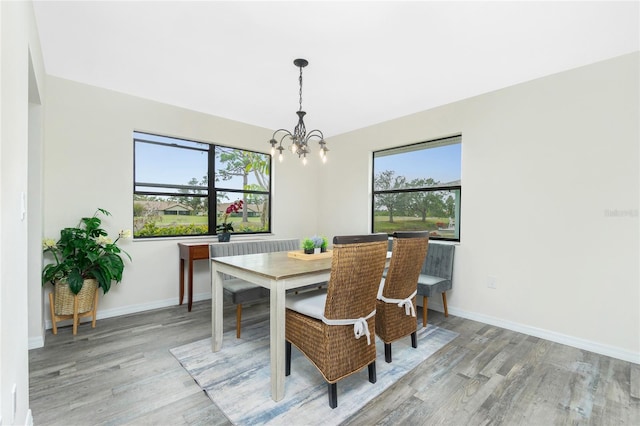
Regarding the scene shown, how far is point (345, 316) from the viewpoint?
177 cm

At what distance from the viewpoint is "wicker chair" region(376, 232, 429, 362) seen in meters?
2.18

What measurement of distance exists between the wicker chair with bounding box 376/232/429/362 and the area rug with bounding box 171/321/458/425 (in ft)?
0.79

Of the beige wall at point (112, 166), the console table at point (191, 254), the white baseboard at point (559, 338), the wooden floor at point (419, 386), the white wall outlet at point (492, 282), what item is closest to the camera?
the wooden floor at point (419, 386)

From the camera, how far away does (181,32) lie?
2.15 meters

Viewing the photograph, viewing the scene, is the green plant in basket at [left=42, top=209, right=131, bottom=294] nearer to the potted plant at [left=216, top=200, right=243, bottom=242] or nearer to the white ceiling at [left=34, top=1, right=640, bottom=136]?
the potted plant at [left=216, top=200, right=243, bottom=242]

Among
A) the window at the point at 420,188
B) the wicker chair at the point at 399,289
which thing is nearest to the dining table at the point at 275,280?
the wicker chair at the point at 399,289

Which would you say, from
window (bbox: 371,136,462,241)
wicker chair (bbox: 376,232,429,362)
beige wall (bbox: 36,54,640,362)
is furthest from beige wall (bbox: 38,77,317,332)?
wicker chair (bbox: 376,232,429,362)

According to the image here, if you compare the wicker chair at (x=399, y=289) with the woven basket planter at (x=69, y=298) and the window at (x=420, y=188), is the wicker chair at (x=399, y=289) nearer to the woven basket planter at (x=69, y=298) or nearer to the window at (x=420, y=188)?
the window at (x=420, y=188)

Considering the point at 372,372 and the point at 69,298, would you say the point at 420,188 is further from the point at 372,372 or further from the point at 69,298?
the point at 69,298

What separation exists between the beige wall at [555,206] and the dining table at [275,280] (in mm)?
1926

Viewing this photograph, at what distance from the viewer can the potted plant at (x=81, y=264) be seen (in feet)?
8.79

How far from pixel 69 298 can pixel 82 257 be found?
398mm

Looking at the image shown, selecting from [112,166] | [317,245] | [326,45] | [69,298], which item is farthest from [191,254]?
[326,45]

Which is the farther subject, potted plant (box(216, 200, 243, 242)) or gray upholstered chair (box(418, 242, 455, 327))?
potted plant (box(216, 200, 243, 242))
